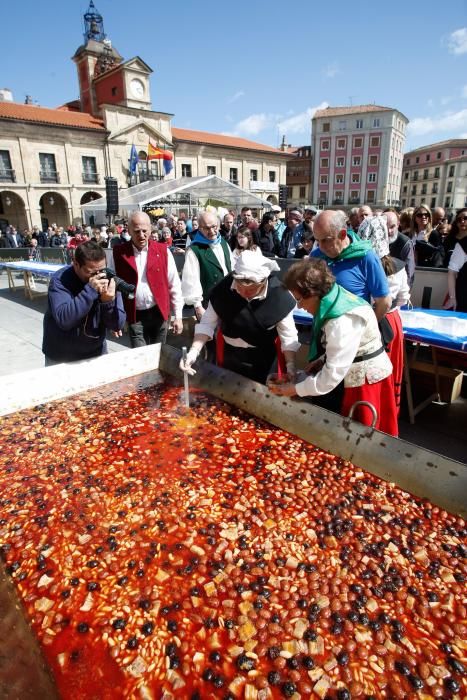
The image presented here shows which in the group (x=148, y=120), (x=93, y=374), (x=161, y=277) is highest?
(x=148, y=120)

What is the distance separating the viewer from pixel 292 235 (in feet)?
29.5

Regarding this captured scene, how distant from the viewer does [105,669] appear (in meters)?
1.21

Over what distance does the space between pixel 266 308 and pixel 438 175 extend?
294ft

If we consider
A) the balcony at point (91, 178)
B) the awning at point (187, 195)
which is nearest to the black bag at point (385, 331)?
the awning at point (187, 195)

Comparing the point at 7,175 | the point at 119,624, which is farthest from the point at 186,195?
the point at 119,624

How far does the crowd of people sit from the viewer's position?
2.21 metres

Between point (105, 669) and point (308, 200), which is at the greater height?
point (308, 200)

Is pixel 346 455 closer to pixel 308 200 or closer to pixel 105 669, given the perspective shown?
pixel 105 669

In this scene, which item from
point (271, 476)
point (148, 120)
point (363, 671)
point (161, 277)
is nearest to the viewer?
point (363, 671)

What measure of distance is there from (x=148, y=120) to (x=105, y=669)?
1626 inches

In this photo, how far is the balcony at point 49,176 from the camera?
30805 millimetres

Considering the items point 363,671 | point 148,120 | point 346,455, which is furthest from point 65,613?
point 148,120

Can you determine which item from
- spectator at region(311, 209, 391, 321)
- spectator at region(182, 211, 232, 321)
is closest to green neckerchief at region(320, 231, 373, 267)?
spectator at region(311, 209, 391, 321)

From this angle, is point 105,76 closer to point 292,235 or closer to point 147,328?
point 292,235
